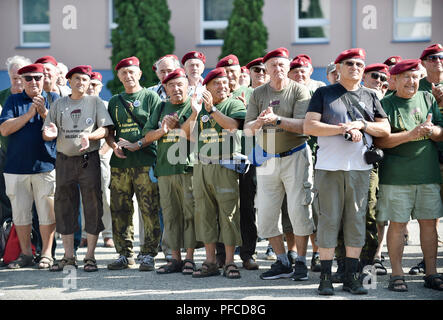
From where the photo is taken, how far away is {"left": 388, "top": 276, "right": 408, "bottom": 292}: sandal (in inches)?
239

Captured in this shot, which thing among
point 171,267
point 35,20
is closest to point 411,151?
point 171,267

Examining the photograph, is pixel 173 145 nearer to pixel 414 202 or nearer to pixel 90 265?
pixel 90 265

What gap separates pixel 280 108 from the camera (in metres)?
6.55

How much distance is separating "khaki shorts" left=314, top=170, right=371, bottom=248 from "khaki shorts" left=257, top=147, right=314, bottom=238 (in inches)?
20.2

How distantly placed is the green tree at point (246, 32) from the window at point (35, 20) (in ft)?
19.8

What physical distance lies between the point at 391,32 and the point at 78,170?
40.6 feet

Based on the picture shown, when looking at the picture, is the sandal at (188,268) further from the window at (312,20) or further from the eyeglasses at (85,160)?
the window at (312,20)

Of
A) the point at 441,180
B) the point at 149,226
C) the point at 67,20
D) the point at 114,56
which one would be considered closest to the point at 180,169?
the point at 149,226

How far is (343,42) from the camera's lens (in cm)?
1791

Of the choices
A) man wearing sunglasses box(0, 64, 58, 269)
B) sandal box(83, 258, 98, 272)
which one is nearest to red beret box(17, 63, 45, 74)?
man wearing sunglasses box(0, 64, 58, 269)

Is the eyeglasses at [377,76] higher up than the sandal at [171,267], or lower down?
higher up

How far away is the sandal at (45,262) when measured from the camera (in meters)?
7.45

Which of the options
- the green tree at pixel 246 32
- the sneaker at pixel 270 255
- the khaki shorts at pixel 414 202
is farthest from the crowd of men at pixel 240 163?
the green tree at pixel 246 32

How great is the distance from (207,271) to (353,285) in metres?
1.62
